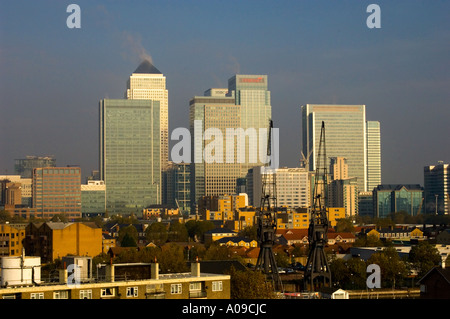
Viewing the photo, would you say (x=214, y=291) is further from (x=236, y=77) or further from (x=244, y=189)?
(x=236, y=77)

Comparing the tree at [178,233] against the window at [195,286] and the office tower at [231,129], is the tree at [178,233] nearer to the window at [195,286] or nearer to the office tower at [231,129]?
the window at [195,286]

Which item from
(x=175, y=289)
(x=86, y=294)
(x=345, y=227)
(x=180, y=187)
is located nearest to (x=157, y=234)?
(x=345, y=227)

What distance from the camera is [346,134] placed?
158625 millimetres

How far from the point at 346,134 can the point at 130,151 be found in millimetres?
45207

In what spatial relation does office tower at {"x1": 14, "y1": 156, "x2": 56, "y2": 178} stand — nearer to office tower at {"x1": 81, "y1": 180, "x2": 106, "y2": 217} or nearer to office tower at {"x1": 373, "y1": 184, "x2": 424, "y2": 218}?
office tower at {"x1": 81, "y1": 180, "x2": 106, "y2": 217}

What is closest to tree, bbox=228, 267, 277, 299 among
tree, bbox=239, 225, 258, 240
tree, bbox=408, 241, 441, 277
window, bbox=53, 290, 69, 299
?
window, bbox=53, 290, 69, 299

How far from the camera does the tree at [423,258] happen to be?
35844mm

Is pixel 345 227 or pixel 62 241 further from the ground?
pixel 62 241

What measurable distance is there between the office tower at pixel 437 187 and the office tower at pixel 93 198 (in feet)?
163

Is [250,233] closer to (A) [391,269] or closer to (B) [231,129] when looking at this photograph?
(A) [391,269]

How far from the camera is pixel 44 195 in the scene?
371ft

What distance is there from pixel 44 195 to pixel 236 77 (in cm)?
5518

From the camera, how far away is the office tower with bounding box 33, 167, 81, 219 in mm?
112750
